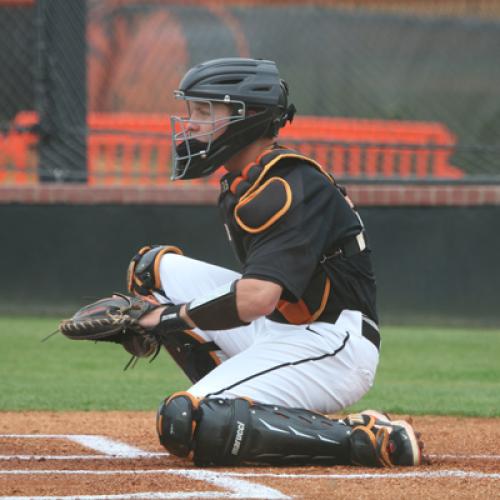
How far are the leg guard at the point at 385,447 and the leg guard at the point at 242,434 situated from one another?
46mm

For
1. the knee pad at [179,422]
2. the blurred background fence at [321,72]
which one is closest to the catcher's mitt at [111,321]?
the knee pad at [179,422]

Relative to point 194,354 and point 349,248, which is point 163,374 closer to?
point 194,354

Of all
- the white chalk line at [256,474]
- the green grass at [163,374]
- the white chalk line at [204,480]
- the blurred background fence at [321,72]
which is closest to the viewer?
→ the white chalk line at [204,480]

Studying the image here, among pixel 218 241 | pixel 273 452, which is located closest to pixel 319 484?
pixel 273 452

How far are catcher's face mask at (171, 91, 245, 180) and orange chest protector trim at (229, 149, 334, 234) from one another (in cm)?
23

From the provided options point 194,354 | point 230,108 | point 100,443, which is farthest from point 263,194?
point 100,443

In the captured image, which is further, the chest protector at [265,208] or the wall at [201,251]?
the wall at [201,251]

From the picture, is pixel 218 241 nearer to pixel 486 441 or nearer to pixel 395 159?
pixel 395 159

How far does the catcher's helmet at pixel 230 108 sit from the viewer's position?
15.1 ft

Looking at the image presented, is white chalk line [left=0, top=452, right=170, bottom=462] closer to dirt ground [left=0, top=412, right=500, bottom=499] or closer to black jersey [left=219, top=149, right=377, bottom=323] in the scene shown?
dirt ground [left=0, top=412, right=500, bottom=499]

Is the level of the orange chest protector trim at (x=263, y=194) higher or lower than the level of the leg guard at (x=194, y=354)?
higher

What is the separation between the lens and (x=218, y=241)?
9.98m

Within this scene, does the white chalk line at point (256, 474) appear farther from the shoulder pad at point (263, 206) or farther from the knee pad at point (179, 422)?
the shoulder pad at point (263, 206)

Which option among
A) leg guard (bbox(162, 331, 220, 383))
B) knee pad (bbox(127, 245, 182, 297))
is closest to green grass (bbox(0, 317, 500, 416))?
leg guard (bbox(162, 331, 220, 383))
